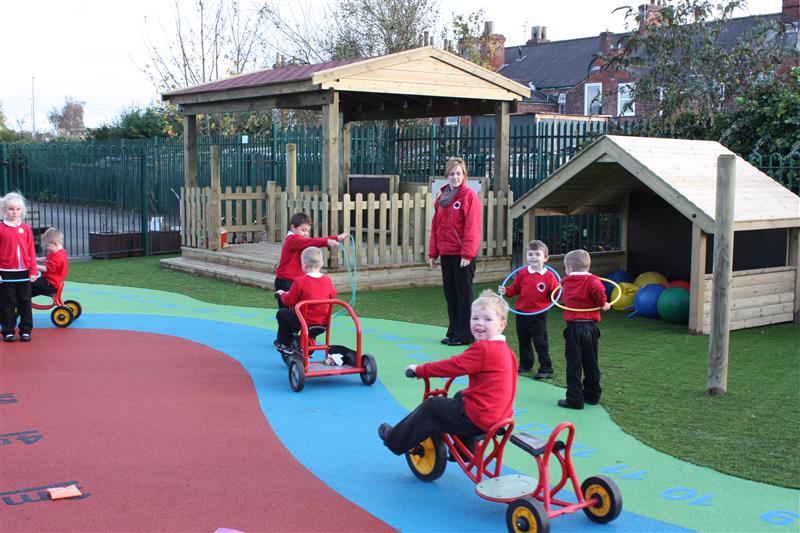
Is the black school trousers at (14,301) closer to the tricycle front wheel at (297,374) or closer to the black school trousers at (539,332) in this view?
the tricycle front wheel at (297,374)

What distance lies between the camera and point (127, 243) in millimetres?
19094

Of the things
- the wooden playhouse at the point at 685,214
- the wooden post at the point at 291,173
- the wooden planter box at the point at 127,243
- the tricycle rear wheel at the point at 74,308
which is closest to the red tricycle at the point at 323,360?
the tricycle rear wheel at the point at 74,308

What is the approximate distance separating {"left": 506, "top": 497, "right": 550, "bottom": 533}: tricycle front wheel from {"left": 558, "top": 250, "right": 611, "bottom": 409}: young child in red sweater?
273cm

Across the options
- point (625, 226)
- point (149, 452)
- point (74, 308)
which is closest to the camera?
point (149, 452)

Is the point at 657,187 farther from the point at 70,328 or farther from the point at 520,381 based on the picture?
the point at 70,328

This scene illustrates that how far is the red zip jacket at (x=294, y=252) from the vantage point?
30.3 feet

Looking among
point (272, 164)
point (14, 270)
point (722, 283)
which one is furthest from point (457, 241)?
point (272, 164)

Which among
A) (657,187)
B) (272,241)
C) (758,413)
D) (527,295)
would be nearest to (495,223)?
(272,241)

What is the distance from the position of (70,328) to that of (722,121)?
38.2 ft

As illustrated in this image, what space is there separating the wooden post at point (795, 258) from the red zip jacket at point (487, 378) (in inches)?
306

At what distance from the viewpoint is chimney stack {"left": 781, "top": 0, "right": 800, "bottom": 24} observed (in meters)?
→ 32.0

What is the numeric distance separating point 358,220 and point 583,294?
691 cm

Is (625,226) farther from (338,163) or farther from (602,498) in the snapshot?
(602,498)

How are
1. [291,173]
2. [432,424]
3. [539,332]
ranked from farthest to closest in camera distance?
[291,173] → [539,332] → [432,424]
